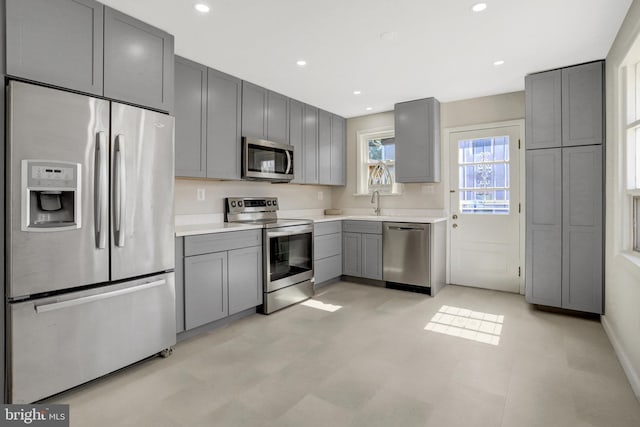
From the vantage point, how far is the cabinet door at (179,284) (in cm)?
267

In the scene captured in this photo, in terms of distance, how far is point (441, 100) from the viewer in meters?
4.42

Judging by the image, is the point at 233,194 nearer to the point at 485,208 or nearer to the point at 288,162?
the point at 288,162

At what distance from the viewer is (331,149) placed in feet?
16.4

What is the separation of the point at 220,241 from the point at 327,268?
1.80m

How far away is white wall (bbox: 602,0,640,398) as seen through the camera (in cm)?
213

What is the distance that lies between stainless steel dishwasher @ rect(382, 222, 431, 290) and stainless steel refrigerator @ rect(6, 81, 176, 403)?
268 centimetres

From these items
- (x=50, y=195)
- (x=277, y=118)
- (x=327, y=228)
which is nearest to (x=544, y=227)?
(x=327, y=228)

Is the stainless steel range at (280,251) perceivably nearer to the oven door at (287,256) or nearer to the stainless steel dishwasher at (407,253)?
the oven door at (287,256)

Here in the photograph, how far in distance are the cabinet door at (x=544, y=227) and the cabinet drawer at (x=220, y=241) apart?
2.74 metres

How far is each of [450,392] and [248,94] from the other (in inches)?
126

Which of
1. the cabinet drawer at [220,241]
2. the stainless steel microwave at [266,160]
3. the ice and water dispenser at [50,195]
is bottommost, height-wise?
the cabinet drawer at [220,241]

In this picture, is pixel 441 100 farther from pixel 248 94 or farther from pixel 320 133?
pixel 248 94

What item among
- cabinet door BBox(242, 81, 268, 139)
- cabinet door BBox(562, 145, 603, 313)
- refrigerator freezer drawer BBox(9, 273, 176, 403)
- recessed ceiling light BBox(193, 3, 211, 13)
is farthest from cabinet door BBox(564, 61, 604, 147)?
refrigerator freezer drawer BBox(9, 273, 176, 403)

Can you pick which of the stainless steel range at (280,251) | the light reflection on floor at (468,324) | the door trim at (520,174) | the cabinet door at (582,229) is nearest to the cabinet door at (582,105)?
the cabinet door at (582,229)
